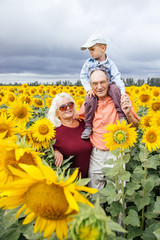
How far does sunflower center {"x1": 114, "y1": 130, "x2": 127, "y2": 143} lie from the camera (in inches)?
97.9

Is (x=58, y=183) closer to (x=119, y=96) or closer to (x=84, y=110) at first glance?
(x=119, y=96)

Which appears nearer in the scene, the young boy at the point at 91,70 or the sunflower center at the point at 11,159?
the sunflower center at the point at 11,159

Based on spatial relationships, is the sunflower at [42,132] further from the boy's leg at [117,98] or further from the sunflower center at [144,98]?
the sunflower center at [144,98]

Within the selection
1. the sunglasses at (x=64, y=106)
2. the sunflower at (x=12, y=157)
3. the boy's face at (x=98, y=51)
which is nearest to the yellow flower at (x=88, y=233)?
the sunflower at (x=12, y=157)

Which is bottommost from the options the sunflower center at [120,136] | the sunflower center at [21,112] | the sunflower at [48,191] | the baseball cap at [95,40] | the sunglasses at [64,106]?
the sunflower at [48,191]

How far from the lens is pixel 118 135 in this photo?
250cm

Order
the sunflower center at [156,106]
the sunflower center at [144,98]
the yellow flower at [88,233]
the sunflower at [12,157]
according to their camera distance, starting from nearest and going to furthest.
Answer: the yellow flower at [88,233], the sunflower at [12,157], the sunflower center at [156,106], the sunflower center at [144,98]

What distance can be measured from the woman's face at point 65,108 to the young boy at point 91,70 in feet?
1.15

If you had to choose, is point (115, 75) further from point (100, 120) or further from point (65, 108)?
point (65, 108)

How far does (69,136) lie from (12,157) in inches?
88.2

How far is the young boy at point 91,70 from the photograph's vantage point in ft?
11.6

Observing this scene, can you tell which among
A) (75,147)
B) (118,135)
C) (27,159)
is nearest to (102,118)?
(75,147)

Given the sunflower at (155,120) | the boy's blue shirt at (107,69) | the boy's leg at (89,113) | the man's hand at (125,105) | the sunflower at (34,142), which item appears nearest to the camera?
the sunflower at (34,142)

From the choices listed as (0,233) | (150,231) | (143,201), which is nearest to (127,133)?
(143,201)
